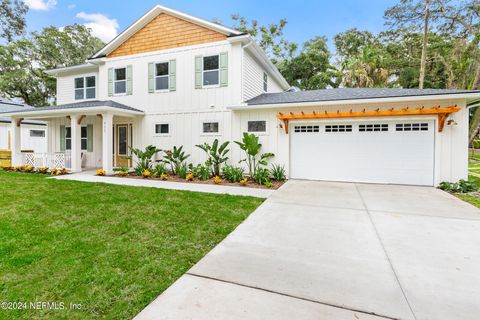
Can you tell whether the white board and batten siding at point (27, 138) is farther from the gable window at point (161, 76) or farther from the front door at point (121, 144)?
the gable window at point (161, 76)

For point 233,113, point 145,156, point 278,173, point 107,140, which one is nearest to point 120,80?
point 107,140

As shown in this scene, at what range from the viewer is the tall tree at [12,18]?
17.9 m

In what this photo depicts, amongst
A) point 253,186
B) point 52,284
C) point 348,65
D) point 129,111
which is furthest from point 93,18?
point 52,284

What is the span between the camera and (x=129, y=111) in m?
11.0

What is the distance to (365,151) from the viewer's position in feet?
29.6

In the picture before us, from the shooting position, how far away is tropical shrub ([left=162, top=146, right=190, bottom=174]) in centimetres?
1038

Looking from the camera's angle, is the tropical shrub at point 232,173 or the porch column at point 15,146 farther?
the porch column at point 15,146

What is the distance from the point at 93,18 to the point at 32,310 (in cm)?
3022

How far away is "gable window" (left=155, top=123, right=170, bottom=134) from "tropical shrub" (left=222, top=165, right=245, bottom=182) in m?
3.78

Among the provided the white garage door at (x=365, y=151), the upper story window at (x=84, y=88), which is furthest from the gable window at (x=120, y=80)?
the white garage door at (x=365, y=151)

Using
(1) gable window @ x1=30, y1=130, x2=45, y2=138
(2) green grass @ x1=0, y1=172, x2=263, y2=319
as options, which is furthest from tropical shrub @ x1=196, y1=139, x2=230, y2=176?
(1) gable window @ x1=30, y1=130, x2=45, y2=138

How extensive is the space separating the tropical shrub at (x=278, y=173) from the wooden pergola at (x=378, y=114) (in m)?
1.46

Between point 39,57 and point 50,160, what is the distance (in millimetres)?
18255

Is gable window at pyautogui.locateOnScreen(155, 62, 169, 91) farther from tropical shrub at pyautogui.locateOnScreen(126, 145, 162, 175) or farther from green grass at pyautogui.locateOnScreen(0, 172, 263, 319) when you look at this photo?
green grass at pyautogui.locateOnScreen(0, 172, 263, 319)
